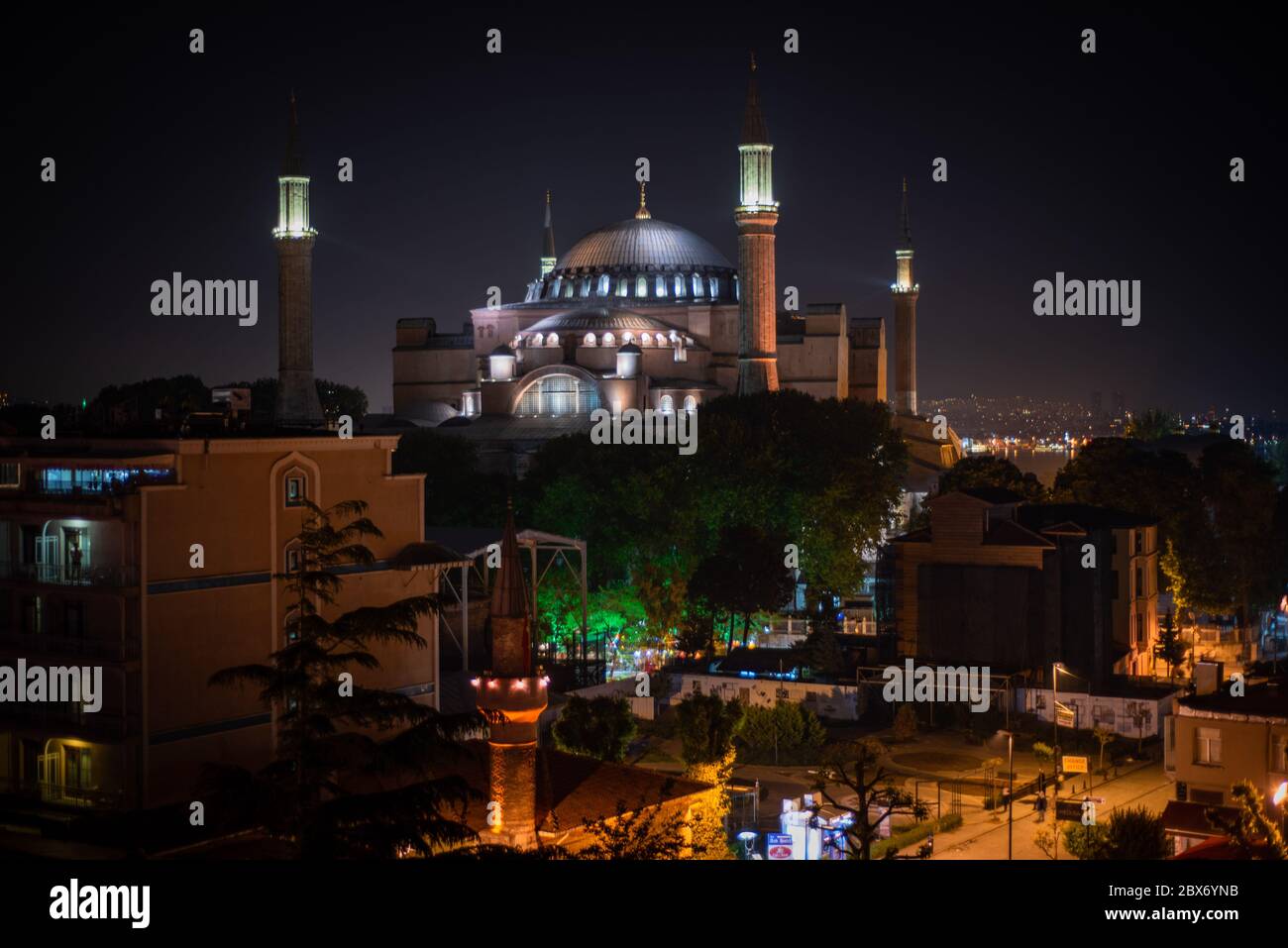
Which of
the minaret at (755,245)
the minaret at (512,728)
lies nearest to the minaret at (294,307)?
the minaret at (755,245)

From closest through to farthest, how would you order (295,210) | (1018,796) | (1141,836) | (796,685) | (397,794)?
1. (397,794)
2. (1141,836)
3. (1018,796)
4. (796,685)
5. (295,210)

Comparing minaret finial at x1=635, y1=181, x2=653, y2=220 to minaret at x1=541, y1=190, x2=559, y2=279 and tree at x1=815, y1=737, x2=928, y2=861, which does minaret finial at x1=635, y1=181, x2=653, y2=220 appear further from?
tree at x1=815, y1=737, x2=928, y2=861

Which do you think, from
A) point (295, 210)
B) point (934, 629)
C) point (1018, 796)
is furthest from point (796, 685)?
point (295, 210)

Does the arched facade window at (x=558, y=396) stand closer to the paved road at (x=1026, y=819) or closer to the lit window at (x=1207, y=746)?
the paved road at (x=1026, y=819)

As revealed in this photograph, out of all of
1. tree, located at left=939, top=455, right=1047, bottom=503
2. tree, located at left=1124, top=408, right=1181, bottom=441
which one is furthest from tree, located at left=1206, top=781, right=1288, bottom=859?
tree, located at left=1124, top=408, right=1181, bottom=441

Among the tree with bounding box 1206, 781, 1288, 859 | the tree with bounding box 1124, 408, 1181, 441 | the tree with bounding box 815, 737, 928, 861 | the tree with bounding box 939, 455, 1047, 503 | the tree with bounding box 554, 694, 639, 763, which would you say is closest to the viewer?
the tree with bounding box 1206, 781, 1288, 859
